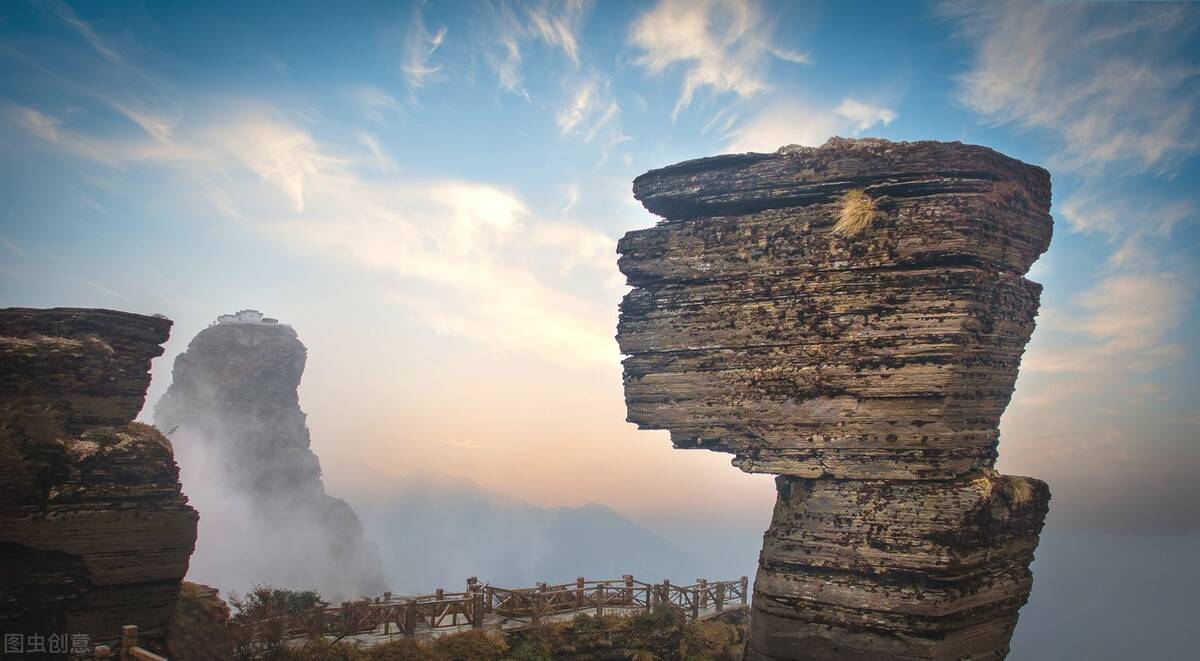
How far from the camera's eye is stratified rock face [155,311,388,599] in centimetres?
8538

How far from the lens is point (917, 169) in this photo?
1000 centimetres

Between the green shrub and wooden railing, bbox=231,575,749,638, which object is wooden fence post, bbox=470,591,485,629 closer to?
wooden railing, bbox=231,575,749,638

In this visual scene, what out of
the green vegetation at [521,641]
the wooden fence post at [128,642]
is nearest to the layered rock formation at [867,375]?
the green vegetation at [521,641]

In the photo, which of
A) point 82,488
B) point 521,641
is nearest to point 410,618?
point 521,641

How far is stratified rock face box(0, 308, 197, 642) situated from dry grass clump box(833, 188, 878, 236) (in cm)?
1506

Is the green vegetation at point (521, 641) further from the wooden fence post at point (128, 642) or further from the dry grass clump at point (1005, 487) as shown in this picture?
the dry grass clump at point (1005, 487)

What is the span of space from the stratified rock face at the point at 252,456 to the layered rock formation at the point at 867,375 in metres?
86.7

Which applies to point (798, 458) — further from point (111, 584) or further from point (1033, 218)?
point (111, 584)

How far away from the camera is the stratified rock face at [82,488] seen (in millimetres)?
13523

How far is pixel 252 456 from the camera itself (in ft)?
294

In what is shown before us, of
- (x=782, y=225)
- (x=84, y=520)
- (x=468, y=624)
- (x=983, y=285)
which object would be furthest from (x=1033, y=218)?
(x=468, y=624)

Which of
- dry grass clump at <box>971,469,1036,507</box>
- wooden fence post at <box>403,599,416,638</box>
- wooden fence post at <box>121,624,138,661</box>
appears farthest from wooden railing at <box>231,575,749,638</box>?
dry grass clump at <box>971,469,1036,507</box>

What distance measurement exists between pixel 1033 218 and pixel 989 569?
5321mm

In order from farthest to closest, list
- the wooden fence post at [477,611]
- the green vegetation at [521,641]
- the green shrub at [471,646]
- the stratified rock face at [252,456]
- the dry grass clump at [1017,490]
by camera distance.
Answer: the stratified rock face at [252,456] < the wooden fence post at [477,611] < the green shrub at [471,646] < the green vegetation at [521,641] < the dry grass clump at [1017,490]
